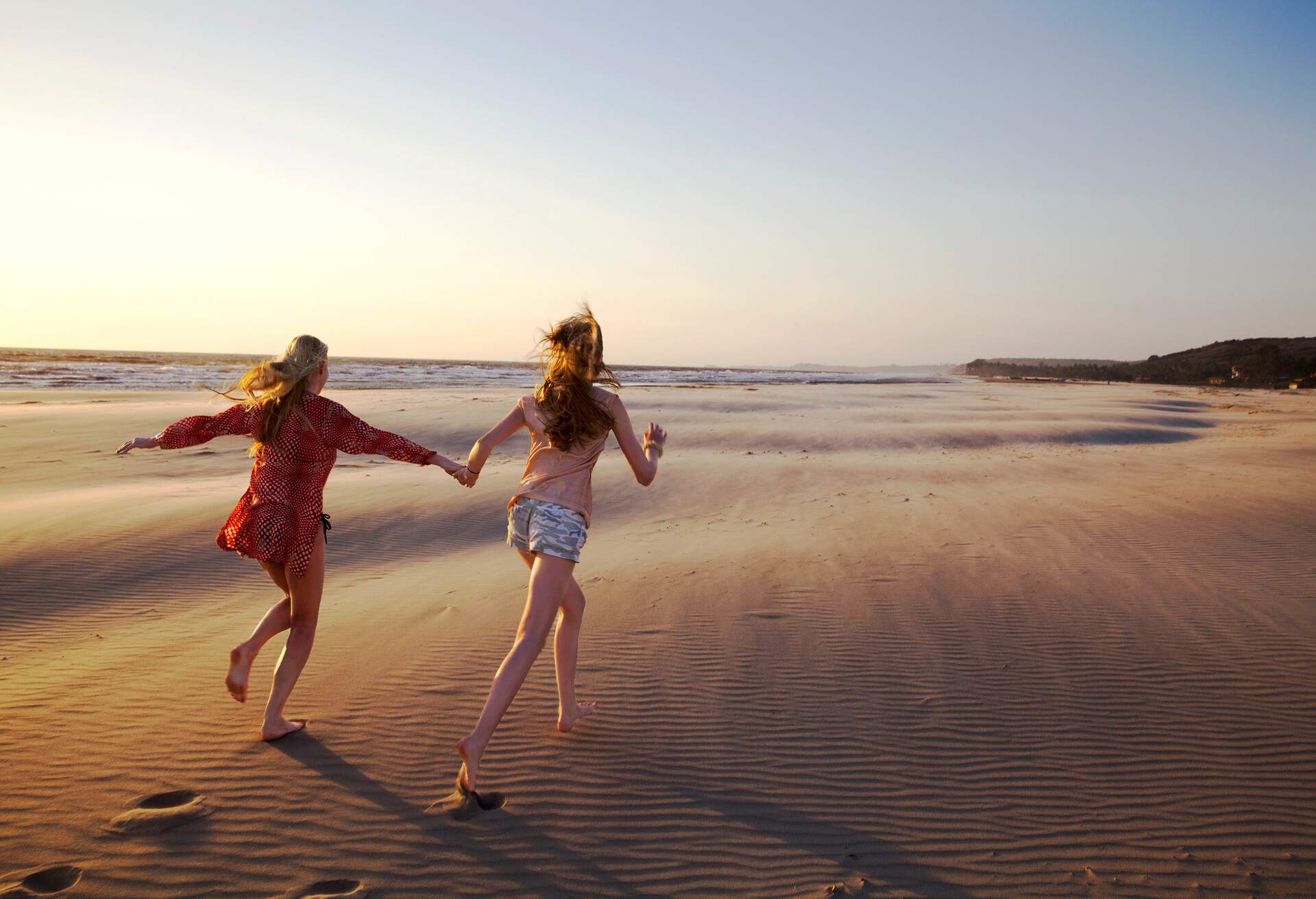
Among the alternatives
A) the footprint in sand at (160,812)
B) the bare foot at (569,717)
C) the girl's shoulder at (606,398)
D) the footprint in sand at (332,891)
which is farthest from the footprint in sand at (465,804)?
the girl's shoulder at (606,398)

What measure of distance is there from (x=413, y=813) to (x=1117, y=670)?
180 inches

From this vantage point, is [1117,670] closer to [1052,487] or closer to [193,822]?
[193,822]

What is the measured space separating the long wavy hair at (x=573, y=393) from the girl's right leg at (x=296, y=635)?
1380 mm

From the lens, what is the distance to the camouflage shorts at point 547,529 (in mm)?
3473

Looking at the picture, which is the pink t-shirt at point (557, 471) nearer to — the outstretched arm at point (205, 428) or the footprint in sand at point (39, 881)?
the outstretched arm at point (205, 428)

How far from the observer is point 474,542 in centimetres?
901

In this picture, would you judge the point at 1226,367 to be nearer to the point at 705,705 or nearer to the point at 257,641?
the point at 705,705

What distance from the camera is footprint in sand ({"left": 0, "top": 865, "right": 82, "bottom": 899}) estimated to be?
9.07 ft

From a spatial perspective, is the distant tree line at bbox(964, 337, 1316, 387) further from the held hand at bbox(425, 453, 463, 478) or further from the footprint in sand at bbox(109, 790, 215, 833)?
the footprint in sand at bbox(109, 790, 215, 833)

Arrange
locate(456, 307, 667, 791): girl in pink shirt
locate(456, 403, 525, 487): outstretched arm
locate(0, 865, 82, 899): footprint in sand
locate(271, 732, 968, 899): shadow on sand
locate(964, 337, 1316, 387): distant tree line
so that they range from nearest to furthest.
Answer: locate(0, 865, 82, 899): footprint in sand → locate(271, 732, 968, 899): shadow on sand → locate(456, 307, 667, 791): girl in pink shirt → locate(456, 403, 525, 487): outstretched arm → locate(964, 337, 1316, 387): distant tree line

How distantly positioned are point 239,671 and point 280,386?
4.82 feet

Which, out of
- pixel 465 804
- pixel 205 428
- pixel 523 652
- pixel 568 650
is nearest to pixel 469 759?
pixel 465 804

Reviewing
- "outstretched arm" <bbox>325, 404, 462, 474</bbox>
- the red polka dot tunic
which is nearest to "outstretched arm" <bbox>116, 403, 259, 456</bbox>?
the red polka dot tunic

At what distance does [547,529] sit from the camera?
3480 millimetres
